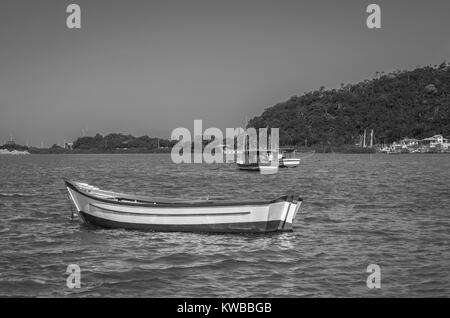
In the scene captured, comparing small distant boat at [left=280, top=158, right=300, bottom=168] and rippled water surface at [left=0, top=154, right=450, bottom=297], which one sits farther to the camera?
small distant boat at [left=280, top=158, right=300, bottom=168]

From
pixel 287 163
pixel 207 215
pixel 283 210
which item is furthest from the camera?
pixel 287 163

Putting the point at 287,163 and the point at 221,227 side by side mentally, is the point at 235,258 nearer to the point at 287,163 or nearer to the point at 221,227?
the point at 221,227

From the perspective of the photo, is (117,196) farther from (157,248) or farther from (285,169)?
(285,169)

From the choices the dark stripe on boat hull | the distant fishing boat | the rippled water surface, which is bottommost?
the rippled water surface

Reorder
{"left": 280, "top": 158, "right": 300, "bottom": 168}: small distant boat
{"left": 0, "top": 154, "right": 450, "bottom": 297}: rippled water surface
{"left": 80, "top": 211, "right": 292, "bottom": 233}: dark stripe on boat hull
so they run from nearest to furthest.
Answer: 1. {"left": 0, "top": 154, "right": 450, "bottom": 297}: rippled water surface
2. {"left": 80, "top": 211, "right": 292, "bottom": 233}: dark stripe on boat hull
3. {"left": 280, "top": 158, "right": 300, "bottom": 168}: small distant boat

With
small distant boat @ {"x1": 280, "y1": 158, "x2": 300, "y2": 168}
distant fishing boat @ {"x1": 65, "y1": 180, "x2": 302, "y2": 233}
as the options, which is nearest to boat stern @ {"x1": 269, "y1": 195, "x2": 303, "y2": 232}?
distant fishing boat @ {"x1": 65, "y1": 180, "x2": 302, "y2": 233}

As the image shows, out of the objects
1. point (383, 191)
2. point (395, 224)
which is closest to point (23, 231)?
point (395, 224)

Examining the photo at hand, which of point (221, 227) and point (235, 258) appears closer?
point (235, 258)

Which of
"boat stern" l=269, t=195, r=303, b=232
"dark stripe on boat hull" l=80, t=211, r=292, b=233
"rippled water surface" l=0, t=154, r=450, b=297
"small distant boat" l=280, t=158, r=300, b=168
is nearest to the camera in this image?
"rippled water surface" l=0, t=154, r=450, b=297

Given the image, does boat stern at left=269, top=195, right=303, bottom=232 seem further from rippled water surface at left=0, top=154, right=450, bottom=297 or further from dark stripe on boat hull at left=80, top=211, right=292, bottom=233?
rippled water surface at left=0, top=154, right=450, bottom=297

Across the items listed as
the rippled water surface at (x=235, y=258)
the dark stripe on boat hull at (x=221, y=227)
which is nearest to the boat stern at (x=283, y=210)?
the dark stripe on boat hull at (x=221, y=227)

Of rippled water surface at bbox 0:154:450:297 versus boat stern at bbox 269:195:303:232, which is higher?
boat stern at bbox 269:195:303:232

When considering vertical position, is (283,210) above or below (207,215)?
above

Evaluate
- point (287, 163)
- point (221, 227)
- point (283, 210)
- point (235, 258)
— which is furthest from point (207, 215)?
point (287, 163)
